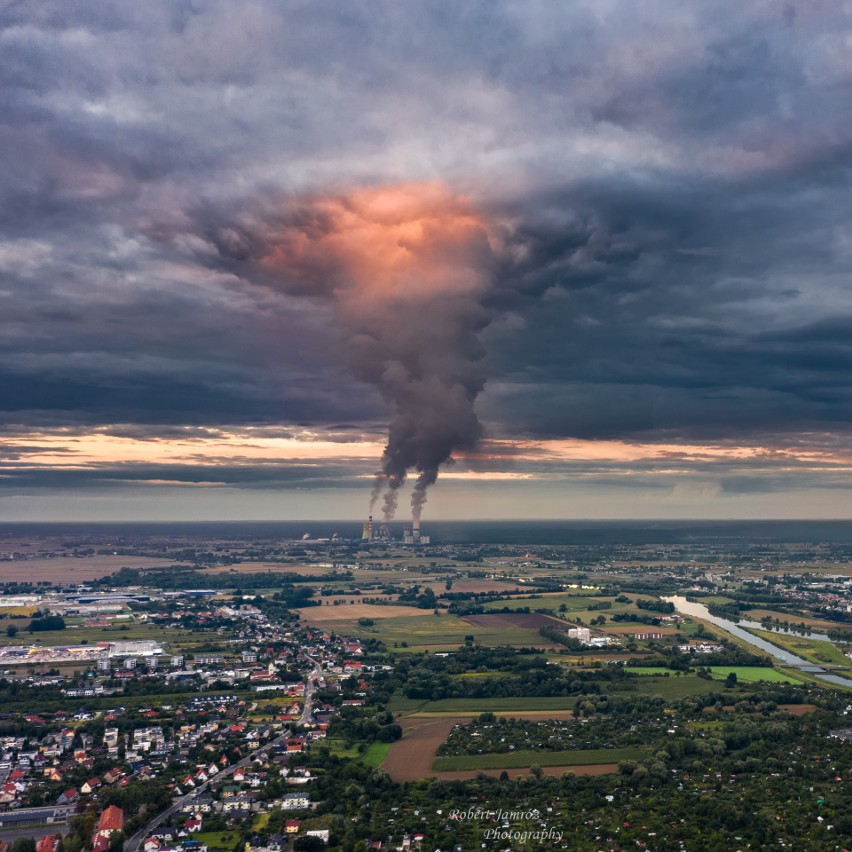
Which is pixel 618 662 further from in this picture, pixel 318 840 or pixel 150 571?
pixel 150 571

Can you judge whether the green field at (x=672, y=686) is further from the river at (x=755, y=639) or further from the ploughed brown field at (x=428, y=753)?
the river at (x=755, y=639)

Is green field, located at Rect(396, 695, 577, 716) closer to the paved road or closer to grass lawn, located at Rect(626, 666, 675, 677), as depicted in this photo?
the paved road

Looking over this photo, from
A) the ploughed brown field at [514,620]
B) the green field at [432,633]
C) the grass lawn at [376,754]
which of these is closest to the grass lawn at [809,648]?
the ploughed brown field at [514,620]

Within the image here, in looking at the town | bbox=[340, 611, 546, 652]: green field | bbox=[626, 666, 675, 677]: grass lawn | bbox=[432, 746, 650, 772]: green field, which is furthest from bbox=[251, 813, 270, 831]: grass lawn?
bbox=[340, 611, 546, 652]: green field

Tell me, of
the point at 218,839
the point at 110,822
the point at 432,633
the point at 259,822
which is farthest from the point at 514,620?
the point at 110,822

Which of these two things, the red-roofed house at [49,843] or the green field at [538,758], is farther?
the green field at [538,758]
